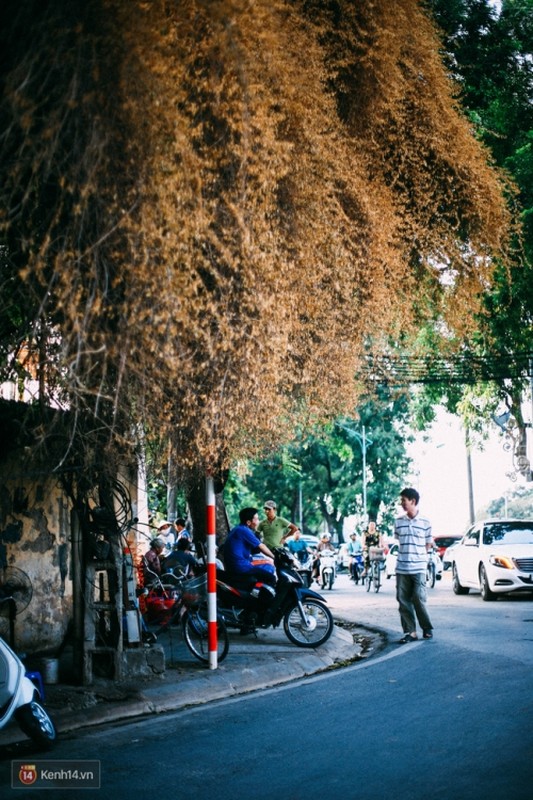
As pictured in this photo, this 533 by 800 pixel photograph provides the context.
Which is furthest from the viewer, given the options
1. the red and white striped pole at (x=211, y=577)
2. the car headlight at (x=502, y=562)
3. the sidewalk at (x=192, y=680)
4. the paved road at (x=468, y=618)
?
the car headlight at (x=502, y=562)

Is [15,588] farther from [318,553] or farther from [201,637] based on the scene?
[318,553]

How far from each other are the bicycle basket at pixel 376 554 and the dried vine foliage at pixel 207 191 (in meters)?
19.0

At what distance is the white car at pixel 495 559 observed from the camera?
69.2ft

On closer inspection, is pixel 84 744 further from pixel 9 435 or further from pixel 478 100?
pixel 478 100

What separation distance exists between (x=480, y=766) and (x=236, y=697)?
4140 millimetres

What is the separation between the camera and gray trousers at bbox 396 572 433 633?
14.3 meters

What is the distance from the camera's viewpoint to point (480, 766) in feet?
21.1

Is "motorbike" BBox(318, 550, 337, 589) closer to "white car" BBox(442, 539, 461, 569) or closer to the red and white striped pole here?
"white car" BBox(442, 539, 461, 569)

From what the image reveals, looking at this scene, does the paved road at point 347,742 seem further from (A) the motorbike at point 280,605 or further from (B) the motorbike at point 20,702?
(A) the motorbike at point 280,605

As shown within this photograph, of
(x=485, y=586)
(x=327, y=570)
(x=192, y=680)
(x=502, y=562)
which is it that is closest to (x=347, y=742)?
(x=192, y=680)

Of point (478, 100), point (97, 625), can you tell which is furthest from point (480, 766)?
point (478, 100)

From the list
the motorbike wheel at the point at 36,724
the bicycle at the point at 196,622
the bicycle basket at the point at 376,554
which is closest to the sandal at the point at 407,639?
the bicycle at the point at 196,622

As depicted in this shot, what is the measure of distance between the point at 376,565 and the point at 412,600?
14.3 meters

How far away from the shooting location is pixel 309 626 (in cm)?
1336
